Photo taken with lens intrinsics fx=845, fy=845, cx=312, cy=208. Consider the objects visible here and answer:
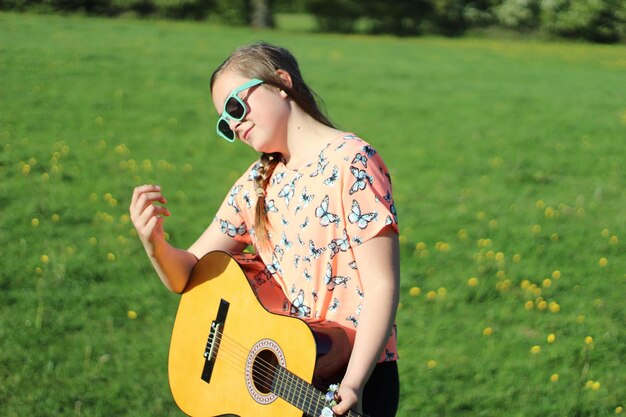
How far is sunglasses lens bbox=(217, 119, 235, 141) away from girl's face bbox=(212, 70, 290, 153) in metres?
0.04

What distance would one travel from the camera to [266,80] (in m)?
2.31

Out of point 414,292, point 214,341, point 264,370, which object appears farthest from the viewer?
point 414,292

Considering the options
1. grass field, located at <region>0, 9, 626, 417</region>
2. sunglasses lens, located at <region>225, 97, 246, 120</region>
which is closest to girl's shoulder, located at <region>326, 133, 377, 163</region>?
sunglasses lens, located at <region>225, 97, 246, 120</region>

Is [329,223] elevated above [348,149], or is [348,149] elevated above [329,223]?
[348,149]

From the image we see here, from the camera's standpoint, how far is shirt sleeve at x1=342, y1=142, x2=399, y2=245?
2.14 m

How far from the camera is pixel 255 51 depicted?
2381 millimetres

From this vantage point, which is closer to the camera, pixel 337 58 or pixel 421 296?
pixel 421 296

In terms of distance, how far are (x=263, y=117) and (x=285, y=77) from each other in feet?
0.43

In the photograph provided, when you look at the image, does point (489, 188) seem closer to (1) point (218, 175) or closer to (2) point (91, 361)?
(1) point (218, 175)

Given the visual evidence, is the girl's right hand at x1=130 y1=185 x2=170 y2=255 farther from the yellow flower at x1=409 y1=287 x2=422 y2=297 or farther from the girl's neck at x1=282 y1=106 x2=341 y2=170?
the yellow flower at x1=409 y1=287 x2=422 y2=297

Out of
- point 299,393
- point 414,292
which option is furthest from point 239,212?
point 414,292

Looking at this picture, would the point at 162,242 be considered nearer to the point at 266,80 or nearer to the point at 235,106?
the point at 235,106

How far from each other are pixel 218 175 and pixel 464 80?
8.62 m

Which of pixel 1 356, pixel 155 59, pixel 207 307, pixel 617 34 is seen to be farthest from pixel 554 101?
pixel 617 34
